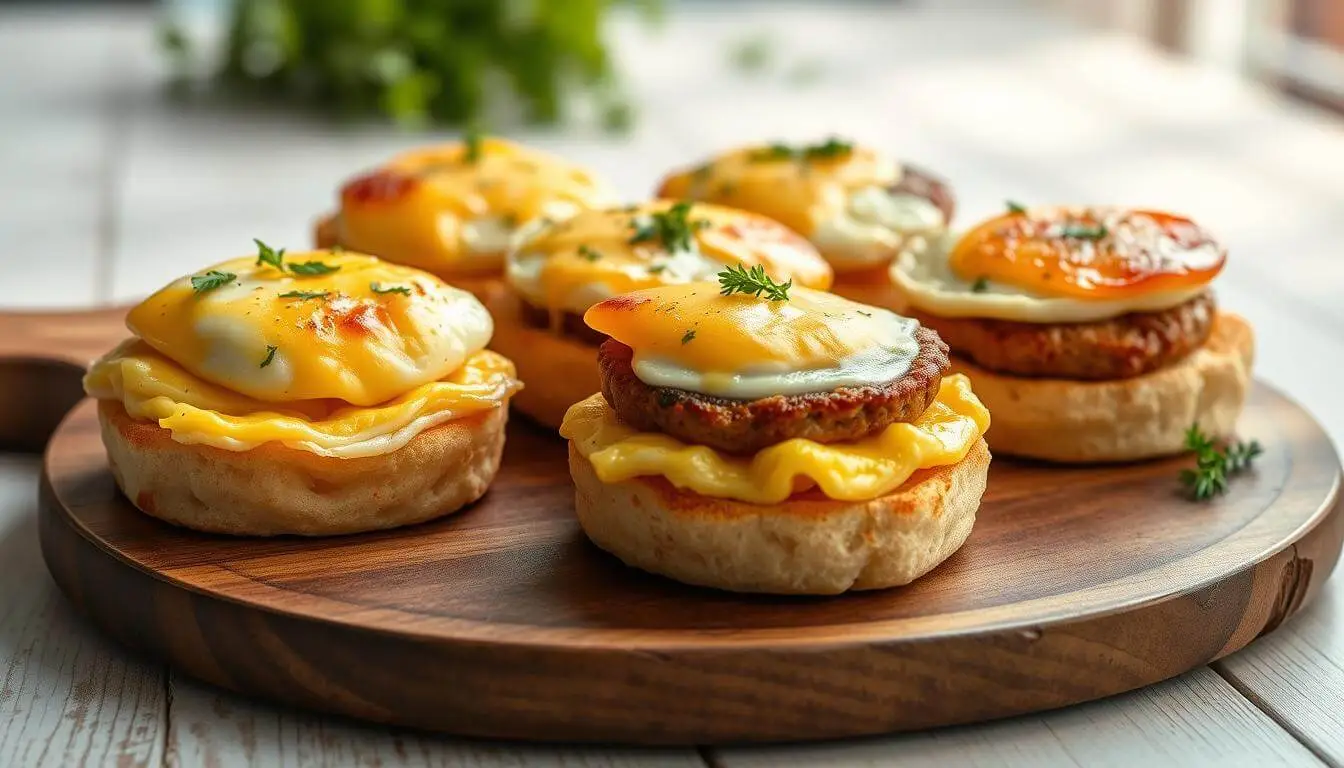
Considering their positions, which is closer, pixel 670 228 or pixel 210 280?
pixel 210 280

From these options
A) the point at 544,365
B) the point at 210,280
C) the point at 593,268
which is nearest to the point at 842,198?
the point at 593,268

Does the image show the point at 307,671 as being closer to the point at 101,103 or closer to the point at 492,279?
the point at 492,279

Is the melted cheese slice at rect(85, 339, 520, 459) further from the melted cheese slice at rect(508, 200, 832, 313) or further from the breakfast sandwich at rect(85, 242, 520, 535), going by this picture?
the melted cheese slice at rect(508, 200, 832, 313)

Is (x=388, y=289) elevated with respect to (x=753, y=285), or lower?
lower

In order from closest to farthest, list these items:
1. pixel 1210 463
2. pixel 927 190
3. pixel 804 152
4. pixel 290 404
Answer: pixel 290 404
pixel 1210 463
pixel 927 190
pixel 804 152

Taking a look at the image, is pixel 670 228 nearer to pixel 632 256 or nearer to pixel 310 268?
pixel 632 256

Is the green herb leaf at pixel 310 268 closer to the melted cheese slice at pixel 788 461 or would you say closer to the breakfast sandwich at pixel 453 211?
the melted cheese slice at pixel 788 461

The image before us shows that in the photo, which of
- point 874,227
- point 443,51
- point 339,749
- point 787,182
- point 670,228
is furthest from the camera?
point 443,51

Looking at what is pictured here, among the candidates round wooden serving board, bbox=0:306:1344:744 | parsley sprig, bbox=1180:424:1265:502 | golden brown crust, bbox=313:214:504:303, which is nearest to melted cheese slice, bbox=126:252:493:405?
round wooden serving board, bbox=0:306:1344:744
